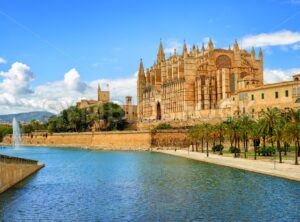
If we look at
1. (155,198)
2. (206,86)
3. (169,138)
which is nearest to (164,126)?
(169,138)

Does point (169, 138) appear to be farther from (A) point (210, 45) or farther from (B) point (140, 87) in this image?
(B) point (140, 87)

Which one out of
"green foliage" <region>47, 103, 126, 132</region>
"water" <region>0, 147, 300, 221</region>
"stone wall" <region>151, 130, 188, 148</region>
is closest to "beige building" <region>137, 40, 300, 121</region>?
"stone wall" <region>151, 130, 188, 148</region>

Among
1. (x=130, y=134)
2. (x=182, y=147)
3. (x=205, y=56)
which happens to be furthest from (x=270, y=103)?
(x=205, y=56)

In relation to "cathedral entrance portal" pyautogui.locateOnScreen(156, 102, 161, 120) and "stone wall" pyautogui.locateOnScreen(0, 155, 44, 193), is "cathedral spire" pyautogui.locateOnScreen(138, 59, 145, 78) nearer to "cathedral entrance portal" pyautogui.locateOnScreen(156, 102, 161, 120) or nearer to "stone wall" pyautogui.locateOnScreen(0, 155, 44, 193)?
"cathedral entrance portal" pyautogui.locateOnScreen(156, 102, 161, 120)

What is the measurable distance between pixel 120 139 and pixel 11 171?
52.5 metres

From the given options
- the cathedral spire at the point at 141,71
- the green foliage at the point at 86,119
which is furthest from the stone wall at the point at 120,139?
the cathedral spire at the point at 141,71

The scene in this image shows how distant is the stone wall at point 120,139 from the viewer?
69438 mm

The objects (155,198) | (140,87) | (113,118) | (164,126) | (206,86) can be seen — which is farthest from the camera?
(140,87)

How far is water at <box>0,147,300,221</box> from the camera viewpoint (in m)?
17.1

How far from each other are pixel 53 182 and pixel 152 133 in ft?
141

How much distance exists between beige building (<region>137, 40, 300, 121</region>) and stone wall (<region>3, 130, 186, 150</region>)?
698 cm

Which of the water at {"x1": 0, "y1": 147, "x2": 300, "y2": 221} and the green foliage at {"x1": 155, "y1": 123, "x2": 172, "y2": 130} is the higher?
the green foliage at {"x1": 155, "y1": 123, "x2": 172, "y2": 130}

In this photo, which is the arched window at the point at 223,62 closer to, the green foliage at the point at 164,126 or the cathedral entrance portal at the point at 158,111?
the green foliage at the point at 164,126

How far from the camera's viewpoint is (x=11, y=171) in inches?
926
